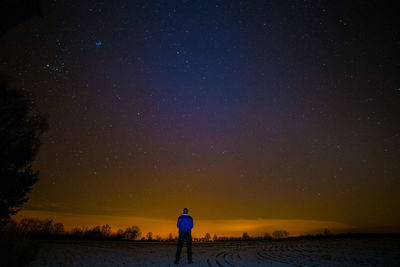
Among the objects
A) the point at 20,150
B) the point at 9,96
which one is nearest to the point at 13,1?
the point at 9,96

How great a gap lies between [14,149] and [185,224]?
9.39 meters

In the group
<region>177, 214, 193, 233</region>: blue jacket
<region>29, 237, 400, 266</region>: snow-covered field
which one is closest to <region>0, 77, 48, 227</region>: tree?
<region>29, 237, 400, 266</region>: snow-covered field

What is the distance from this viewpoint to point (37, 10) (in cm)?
924

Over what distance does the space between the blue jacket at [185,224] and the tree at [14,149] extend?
8419 mm

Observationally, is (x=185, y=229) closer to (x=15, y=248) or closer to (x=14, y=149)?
(x=15, y=248)

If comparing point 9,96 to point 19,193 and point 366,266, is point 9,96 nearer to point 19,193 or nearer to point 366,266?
point 19,193

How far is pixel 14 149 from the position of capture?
1087 cm

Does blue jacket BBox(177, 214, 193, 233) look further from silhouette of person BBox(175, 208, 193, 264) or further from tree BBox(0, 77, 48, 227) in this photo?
tree BBox(0, 77, 48, 227)

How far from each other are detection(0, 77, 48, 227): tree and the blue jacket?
8.42 metres

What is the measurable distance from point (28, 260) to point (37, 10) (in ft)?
31.6

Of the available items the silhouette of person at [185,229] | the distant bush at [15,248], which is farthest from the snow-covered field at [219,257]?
the silhouette of person at [185,229]

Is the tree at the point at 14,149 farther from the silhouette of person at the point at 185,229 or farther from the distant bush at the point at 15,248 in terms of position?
the silhouette of person at the point at 185,229

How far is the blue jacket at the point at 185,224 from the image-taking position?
8.24 m

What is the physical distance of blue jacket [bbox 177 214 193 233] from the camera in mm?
8242
